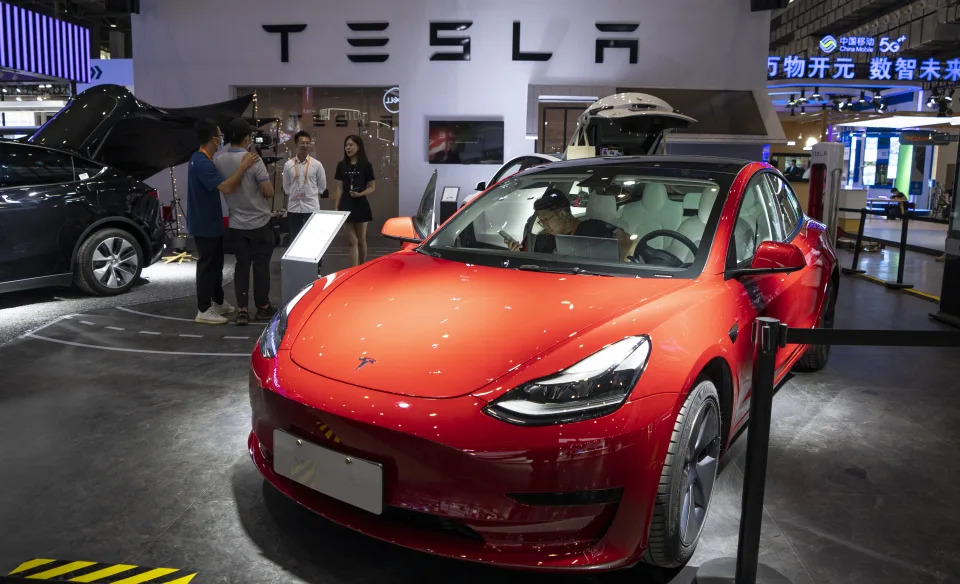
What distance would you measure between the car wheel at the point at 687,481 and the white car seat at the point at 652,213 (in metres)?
0.84

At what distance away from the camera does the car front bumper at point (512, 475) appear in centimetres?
174

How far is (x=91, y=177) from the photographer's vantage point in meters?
6.06

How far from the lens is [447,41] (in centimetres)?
1126

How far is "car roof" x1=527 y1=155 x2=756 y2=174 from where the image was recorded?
2945 millimetres

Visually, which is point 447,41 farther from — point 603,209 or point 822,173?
point 603,209

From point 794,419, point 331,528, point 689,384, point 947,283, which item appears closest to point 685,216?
point 689,384

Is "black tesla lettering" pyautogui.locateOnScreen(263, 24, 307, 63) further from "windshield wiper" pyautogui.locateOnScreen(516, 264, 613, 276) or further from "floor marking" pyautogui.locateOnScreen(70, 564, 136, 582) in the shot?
"floor marking" pyautogui.locateOnScreen(70, 564, 136, 582)

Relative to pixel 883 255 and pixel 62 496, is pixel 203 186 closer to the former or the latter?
pixel 62 496

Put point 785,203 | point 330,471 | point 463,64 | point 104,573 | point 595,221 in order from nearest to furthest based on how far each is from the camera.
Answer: point 330,471 < point 104,573 < point 595,221 < point 785,203 < point 463,64

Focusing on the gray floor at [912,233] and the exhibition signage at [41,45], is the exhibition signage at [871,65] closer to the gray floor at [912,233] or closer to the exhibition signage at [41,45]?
the gray floor at [912,233]

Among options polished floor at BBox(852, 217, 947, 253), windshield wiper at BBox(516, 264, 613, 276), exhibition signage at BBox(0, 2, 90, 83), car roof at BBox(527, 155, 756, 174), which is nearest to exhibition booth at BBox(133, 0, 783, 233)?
exhibition signage at BBox(0, 2, 90, 83)

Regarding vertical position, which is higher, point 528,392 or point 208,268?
point 528,392

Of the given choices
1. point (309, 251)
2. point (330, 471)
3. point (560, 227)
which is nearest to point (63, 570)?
point (330, 471)

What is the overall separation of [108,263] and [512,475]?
221 inches
